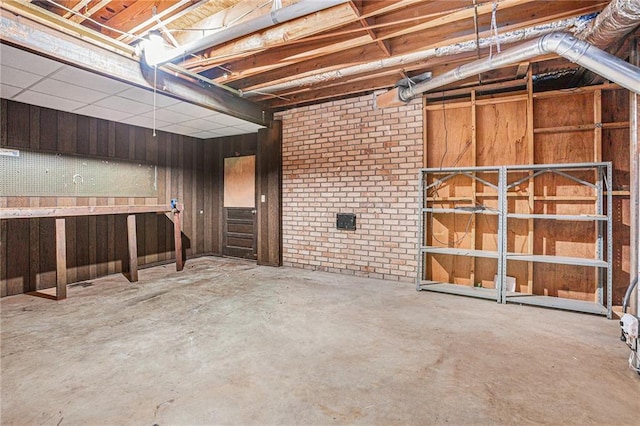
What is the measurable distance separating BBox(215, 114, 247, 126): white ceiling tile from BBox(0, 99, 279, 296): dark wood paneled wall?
2.84 ft

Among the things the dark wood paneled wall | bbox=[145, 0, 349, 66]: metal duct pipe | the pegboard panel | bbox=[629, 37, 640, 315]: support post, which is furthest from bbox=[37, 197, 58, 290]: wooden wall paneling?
bbox=[629, 37, 640, 315]: support post

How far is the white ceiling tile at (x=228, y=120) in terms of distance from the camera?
16.4 ft

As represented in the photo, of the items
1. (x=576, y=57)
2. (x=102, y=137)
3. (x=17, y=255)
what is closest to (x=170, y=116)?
(x=102, y=137)

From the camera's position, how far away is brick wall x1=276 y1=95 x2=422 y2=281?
4.60 meters

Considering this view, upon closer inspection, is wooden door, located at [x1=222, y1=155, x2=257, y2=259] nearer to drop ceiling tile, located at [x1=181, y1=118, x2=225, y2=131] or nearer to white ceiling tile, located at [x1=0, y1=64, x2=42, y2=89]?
drop ceiling tile, located at [x1=181, y1=118, x2=225, y2=131]

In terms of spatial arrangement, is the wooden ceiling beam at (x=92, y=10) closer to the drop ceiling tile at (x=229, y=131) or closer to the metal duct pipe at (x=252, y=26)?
the metal duct pipe at (x=252, y=26)

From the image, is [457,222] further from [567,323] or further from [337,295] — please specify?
[337,295]

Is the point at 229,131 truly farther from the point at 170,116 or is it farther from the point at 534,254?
the point at 534,254

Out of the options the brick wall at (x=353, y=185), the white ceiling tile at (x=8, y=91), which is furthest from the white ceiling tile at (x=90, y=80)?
the brick wall at (x=353, y=185)

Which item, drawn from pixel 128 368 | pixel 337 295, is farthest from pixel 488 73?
pixel 128 368

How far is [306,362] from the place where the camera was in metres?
2.28

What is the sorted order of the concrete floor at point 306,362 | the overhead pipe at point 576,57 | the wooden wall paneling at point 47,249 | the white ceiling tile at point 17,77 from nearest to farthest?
the concrete floor at point 306,362 → the overhead pipe at point 576,57 → the white ceiling tile at point 17,77 → the wooden wall paneling at point 47,249

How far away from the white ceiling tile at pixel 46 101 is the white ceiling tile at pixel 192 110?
1186mm

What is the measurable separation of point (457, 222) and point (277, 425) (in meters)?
3.64
